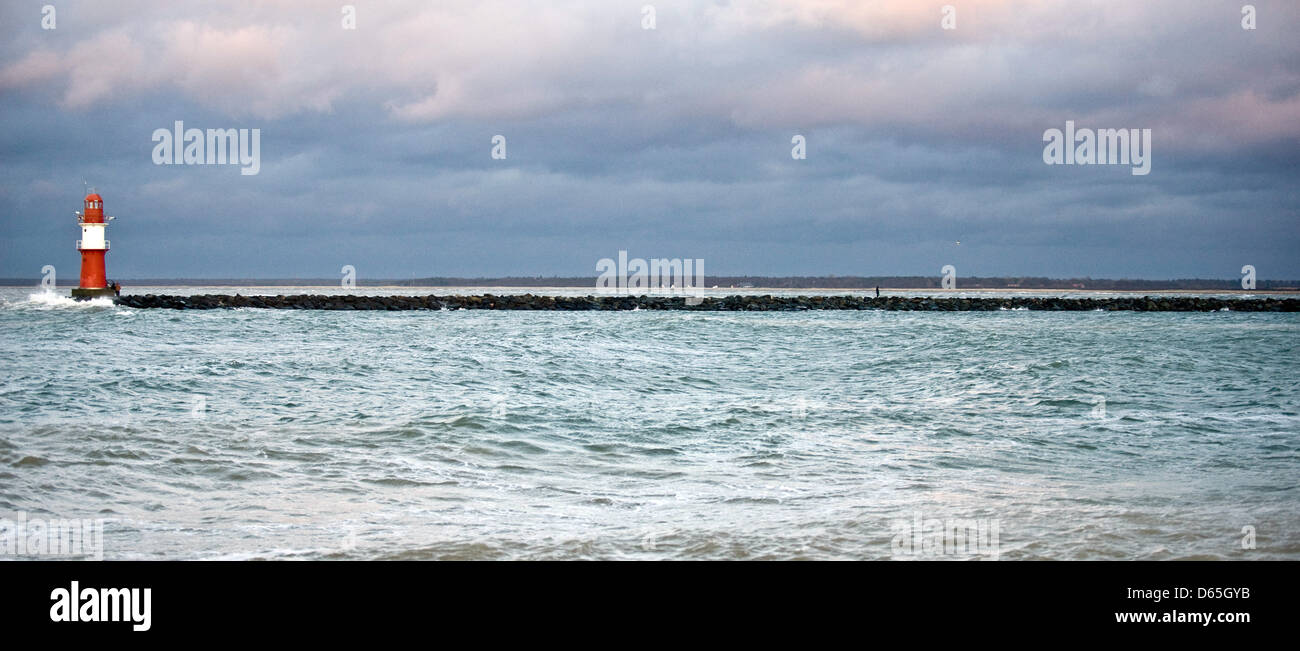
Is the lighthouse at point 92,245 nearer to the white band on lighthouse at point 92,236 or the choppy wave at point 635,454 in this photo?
the white band on lighthouse at point 92,236

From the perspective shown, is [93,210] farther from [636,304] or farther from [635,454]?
[635,454]

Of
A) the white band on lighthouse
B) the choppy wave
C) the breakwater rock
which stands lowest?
the choppy wave

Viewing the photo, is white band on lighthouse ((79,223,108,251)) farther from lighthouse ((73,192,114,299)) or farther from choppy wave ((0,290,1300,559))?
choppy wave ((0,290,1300,559))

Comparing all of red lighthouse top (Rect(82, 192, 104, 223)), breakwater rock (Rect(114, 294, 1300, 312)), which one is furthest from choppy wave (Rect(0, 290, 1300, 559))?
breakwater rock (Rect(114, 294, 1300, 312))

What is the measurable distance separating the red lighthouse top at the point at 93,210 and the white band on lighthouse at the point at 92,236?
0.28 meters

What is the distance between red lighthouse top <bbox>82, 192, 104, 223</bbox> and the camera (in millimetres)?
50688

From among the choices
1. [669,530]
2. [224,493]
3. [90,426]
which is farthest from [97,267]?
[669,530]

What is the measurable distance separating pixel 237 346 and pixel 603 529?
80.1ft

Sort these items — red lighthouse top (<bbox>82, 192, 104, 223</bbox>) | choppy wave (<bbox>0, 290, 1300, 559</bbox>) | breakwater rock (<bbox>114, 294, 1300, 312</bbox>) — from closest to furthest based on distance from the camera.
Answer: choppy wave (<bbox>0, 290, 1300, 559</bbox>), red lighthouse top (<bbox>82, 192, 104, 223</bbox>), breakwater rock (<bbox>114, 294, 1300, 312</bbox>)

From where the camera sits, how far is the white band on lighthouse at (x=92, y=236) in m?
50.9

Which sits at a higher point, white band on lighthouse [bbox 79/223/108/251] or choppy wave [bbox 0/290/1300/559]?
white band on lighthouse [bbox 79/223/108/251]

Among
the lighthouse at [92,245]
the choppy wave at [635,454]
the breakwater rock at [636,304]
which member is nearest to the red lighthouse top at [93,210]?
the lighthouse at [92,245]

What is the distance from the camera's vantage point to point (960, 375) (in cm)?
2178
